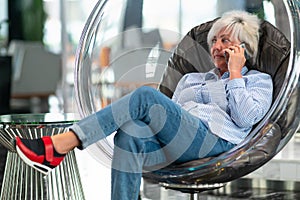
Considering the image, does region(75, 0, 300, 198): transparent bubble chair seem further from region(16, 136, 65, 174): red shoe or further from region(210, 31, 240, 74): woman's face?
region(16, 136, 65, 174): red shoe

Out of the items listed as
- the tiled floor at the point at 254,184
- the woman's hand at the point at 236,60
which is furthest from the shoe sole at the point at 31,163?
the tiled floor at the point at 254,184

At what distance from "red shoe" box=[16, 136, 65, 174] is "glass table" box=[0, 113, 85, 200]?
0.45 m

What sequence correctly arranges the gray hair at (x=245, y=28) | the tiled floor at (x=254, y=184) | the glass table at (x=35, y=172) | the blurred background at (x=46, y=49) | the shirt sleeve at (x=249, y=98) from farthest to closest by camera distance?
→ 1. the blurred background at (x=46, y=49)
2. the tiled floor at (x=254, y=184)
3. the glass table at (x=35, y=172)
4. the gray hair at (x=245, y=28)
5. the shirt sleeve at (x=249, y=98)

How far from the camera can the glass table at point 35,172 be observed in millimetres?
2637

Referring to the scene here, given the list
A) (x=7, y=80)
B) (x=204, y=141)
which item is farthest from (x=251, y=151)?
(x=7, y=80)

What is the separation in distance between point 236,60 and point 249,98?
17 centimetres

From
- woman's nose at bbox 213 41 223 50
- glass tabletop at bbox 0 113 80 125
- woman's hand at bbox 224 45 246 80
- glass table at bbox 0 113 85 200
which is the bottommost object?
glass table at bbox 0 113 85 200

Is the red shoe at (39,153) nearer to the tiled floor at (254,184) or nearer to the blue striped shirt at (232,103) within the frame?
the blue striped shirt at (232,103)

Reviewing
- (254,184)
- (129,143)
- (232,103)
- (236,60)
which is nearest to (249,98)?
(232,103)

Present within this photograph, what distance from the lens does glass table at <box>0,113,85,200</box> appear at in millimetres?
2637

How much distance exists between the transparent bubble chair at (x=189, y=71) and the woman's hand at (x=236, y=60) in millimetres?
97

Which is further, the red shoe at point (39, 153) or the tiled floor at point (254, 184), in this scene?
the tiled floor at point (254, 184)

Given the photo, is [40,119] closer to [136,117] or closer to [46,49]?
[136,117]

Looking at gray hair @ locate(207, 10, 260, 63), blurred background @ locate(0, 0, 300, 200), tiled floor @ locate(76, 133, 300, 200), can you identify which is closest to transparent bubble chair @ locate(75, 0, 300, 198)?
gray hair @ locate(207, 10, 260, 63)
